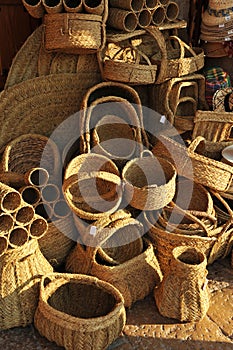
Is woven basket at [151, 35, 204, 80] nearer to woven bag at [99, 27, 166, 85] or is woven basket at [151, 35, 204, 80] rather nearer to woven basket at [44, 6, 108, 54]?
woven bag at [99, 27, 166, 85]

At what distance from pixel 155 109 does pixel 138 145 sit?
43 centimetres

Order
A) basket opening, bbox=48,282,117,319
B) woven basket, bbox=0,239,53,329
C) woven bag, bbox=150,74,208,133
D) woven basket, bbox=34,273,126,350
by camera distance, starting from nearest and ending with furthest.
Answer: woven basket, bbox=34,273,126,350 → woven basket, bbox=0,239,53,329 → basket opening, bbox=48,282,117,319 → woven bag, bbox=150,74,208,133

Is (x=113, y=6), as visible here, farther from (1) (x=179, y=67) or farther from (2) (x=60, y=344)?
(2) (x=60, y=344)

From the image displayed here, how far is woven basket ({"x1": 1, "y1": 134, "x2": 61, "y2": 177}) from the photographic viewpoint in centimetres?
280

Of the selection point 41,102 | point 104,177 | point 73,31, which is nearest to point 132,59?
point 73,31

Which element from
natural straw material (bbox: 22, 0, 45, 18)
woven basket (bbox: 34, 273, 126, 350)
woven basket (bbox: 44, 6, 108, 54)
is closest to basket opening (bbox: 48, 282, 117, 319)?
woven basket (bbox: 34, 273, 126, 350)

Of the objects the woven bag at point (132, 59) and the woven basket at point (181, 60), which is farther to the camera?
the woven basket at point (181, 60)

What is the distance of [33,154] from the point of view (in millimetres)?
2902

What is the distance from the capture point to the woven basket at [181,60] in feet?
9.70

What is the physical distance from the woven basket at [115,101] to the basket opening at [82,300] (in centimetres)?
88

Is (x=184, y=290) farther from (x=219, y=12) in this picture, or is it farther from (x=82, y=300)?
(x=219, y=12)

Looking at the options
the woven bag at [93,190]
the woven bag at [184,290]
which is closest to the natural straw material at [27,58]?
the woven bag at [93,190]

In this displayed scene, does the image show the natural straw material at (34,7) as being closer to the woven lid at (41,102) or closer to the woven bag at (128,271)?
the woven lid at (41,102)

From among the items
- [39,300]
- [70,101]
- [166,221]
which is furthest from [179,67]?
[39,300]
